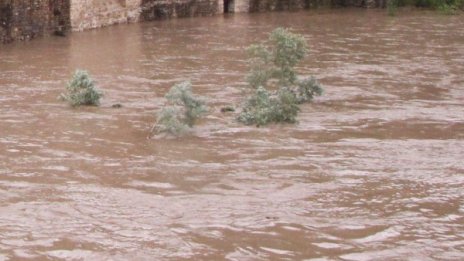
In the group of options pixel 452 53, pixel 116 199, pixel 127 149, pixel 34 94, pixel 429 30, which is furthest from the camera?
pixel 429 30

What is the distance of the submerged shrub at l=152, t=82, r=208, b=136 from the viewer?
9.45 m

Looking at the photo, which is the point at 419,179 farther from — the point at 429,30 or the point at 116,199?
the point at 429,30

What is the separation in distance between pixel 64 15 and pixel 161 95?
7.68 meters

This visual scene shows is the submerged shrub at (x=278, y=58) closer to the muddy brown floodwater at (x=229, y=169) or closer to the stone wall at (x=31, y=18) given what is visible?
the muddy brown floodwater at (x=229, y=169)

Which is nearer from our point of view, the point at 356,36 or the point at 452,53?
the point at 452,53

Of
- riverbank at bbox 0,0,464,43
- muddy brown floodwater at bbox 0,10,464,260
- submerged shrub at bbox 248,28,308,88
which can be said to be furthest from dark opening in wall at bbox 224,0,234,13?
submerged shrub at bbox 248,28,308,88

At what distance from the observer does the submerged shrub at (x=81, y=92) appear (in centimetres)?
1105

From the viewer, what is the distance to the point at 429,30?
2117 cm

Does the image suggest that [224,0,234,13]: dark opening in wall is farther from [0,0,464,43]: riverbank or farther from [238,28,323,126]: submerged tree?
[238,28,323,126]: submerged tree

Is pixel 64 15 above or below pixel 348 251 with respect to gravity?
above

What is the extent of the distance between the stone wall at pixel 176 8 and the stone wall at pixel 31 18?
3812 millimetres

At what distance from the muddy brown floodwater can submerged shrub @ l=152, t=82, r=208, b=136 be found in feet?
0.59

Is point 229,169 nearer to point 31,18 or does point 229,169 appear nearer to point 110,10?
point 31,18

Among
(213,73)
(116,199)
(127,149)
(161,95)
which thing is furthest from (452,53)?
(116,199)
